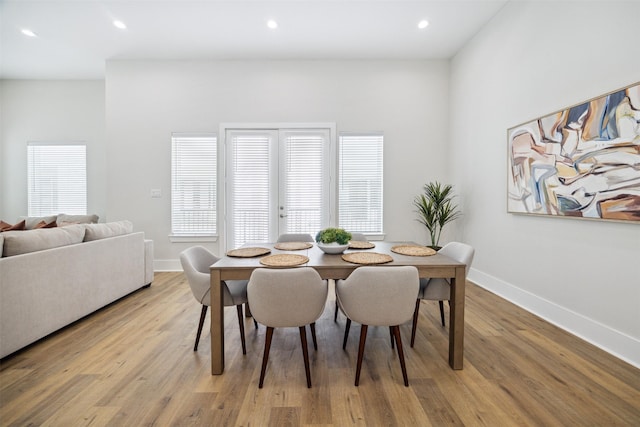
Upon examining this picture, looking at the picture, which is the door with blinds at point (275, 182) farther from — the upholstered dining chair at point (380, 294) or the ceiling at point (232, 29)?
the upholstered dining chair at point (380, 294)

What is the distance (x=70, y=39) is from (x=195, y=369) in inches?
190

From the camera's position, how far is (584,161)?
7.59ft

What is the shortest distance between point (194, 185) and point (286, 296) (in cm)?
356

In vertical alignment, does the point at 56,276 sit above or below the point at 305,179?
below

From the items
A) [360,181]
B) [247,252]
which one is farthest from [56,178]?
[360,181]

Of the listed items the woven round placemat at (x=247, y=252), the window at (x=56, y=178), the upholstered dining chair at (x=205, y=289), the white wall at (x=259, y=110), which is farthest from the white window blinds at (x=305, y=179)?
the window at (x=56, y=178)

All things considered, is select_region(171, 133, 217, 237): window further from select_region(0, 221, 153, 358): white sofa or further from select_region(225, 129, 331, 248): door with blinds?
select_region(0, 221, 153, 358): white sofa

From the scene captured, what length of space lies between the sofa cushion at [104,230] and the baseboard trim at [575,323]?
14.7ft

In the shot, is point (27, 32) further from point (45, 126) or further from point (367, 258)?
point (367, 258)

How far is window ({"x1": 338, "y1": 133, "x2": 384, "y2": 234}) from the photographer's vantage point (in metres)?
4.57

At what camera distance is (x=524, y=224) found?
3020 millimetres

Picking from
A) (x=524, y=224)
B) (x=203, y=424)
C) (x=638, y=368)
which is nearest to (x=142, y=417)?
(x=203, y=424)

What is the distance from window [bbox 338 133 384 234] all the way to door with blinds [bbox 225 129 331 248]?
0.26 metres

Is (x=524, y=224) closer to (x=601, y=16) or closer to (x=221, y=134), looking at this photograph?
(x=601, y=16)
